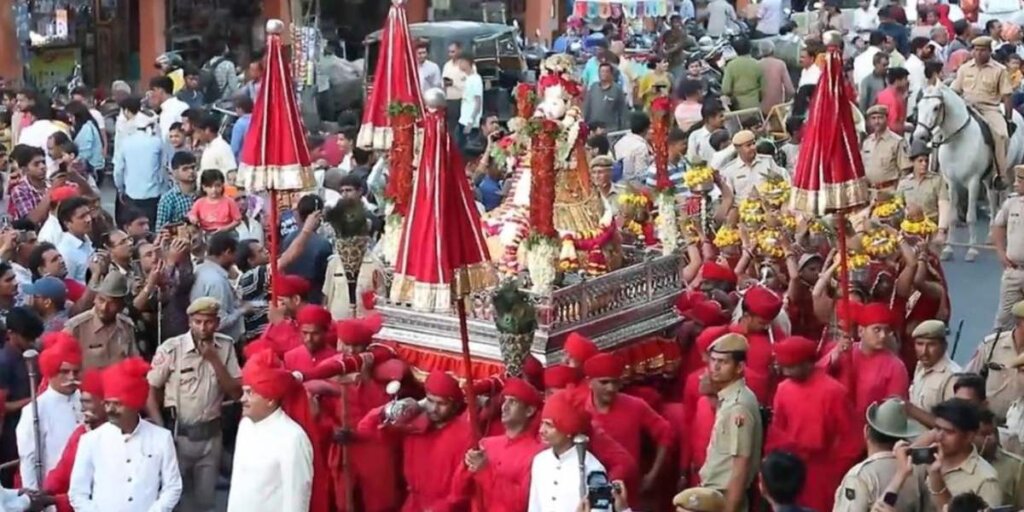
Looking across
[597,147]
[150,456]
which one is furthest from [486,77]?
[150,456]

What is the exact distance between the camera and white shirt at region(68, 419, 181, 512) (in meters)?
8.47

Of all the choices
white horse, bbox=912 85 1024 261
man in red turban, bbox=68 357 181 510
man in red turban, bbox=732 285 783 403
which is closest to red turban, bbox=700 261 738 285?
man in red turban, bbox=732 285 783 403

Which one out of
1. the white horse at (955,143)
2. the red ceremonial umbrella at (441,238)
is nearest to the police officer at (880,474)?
the red ceremonial umbrella at (441,238)

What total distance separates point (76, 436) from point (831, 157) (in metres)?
4.10

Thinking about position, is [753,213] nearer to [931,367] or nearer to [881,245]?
[881,245]

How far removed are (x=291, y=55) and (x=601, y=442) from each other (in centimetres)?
1421

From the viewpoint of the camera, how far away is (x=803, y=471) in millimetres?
7254

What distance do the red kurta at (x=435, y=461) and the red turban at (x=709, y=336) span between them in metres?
1.27

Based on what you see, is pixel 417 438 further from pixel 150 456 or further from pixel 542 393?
pixel 150 456

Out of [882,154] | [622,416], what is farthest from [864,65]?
[622,416]

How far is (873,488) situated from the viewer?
24.9 feet

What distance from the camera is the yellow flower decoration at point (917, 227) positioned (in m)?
11.4

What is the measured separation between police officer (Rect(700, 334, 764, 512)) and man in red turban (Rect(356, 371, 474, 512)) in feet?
3.64

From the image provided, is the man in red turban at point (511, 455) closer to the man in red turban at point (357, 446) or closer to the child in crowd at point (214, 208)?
the man in red turban at point (357, 446)
